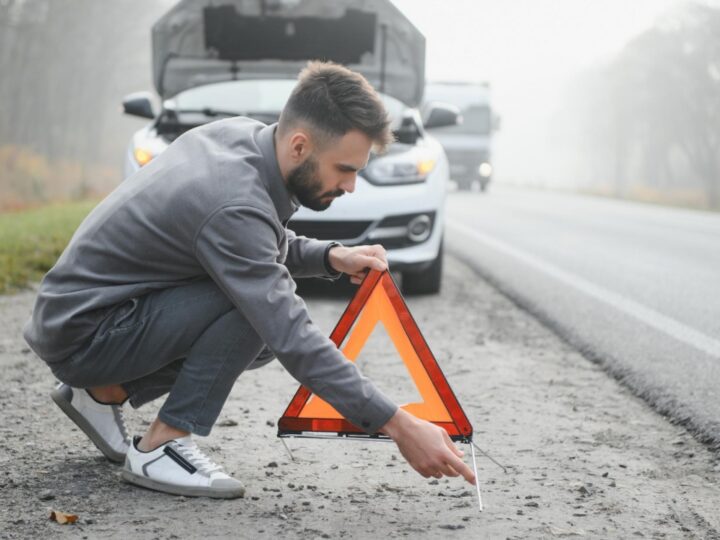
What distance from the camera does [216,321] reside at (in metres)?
3.02

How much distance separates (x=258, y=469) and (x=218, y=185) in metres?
1.06

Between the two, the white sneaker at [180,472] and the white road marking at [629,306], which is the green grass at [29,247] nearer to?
the white road marking at [629,306]

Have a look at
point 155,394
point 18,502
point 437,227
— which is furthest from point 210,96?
point 18,502

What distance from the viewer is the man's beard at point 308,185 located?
2.81 m

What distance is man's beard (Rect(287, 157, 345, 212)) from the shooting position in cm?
281

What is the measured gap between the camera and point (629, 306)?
680 cm

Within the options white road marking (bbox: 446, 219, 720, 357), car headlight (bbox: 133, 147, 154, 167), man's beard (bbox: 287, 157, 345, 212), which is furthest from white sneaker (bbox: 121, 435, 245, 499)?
car headlight (bbox: 133, 147, 154, 167)

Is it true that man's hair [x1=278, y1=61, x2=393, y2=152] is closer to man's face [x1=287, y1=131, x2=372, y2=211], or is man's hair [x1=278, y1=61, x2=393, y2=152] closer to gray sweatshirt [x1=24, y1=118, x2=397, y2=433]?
man's face [x1=287, y1=131, x2=372, y2=211]

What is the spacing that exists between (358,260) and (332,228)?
363 centimetres

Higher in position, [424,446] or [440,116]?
[440,116]

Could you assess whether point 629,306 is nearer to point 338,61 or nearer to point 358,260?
point 338,61

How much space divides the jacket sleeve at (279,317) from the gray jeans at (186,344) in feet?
1.07

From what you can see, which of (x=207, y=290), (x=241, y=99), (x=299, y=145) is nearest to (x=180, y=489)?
(x=207, y=290)

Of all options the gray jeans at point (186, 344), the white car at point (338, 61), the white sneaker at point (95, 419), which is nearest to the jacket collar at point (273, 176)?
the gray jeans at point (186, 344)
